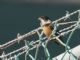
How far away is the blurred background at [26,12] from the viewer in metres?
5.27

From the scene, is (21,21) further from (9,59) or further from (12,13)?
(9,59)

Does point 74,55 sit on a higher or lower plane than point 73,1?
lower

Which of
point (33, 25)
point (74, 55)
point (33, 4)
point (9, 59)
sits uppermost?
point (33, 4)

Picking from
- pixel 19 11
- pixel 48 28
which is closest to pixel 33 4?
pixel 19 11

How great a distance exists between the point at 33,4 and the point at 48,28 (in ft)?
11.4

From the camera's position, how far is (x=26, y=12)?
552 centimetres

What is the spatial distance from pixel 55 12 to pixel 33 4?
321 mm

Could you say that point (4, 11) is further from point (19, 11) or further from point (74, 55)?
point (74, 55)

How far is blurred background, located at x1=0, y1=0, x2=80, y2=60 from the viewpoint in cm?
527

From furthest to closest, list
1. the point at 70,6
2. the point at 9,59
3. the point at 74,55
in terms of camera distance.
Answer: the point at 70,6 < the point at 9,59 < the point at 74,55

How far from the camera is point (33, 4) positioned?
221 inches

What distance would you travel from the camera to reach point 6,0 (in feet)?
18.8

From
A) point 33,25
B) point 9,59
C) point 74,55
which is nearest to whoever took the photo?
point 74,55

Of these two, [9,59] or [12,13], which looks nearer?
[9,59]
